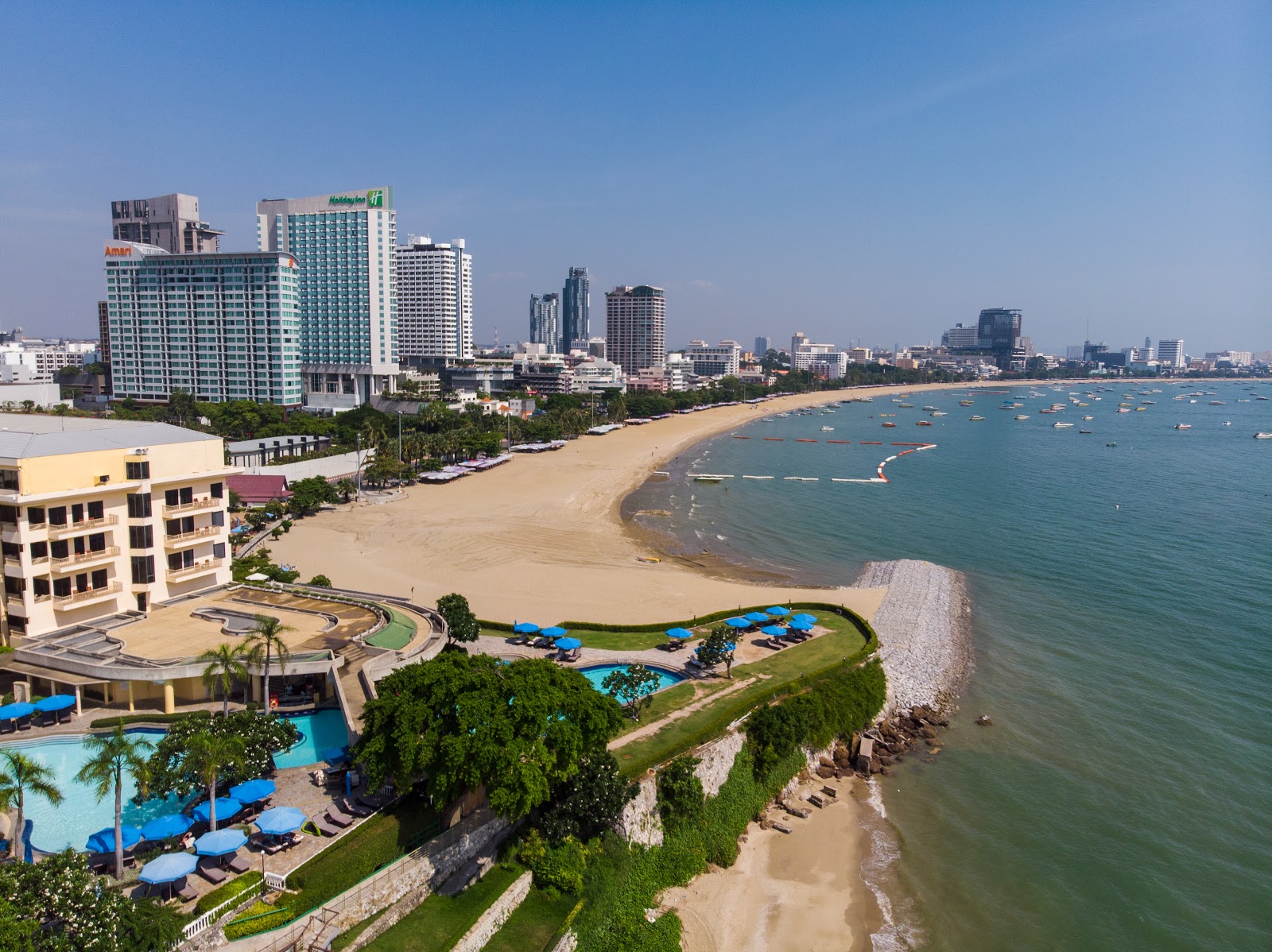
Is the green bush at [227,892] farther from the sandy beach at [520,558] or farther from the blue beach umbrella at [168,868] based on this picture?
the sandy beach at [520,558]

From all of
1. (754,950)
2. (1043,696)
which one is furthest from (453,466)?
(754,950)

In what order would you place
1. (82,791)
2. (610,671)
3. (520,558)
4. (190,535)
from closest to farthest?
1. (82,791)
2. (190,535)
3. (610,671)
4. (520,558)

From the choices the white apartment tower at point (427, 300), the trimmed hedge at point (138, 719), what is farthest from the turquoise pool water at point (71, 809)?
the white apartment tower at point (427, 300)

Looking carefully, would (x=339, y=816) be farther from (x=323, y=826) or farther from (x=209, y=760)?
(x=209, y=760)

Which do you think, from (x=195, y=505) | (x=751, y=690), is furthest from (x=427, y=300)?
(x=751, y=690)

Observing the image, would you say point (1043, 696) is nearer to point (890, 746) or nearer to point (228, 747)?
point (890, 746)

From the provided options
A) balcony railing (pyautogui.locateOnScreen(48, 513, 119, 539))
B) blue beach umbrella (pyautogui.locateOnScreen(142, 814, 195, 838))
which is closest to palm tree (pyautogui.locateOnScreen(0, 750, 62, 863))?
blue beach umbrella (pyautogui.locateOnScreen(142, 814, 195, 838))
